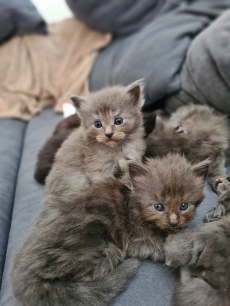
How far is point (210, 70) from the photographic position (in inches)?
76.1

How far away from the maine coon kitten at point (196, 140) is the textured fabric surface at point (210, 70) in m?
0.19

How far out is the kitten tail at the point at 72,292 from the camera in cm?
105

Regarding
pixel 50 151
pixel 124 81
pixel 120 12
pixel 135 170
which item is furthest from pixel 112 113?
pixel 120 12

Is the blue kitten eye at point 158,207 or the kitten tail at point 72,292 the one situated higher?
the blue kitten eye at point 158,207

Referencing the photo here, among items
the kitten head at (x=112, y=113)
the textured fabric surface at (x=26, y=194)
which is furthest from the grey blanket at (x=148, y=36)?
the kitten head at (x=112, y=113)

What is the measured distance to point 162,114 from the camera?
2377 millimetres

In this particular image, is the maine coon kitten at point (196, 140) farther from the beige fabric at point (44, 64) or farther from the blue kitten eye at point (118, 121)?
the beige fabric at point (44, 64)

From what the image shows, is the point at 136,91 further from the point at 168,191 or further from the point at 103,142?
the point at 168,191

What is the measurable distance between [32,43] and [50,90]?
0.50 metres

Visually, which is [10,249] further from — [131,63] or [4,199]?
[131,63]

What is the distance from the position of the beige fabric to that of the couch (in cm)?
15

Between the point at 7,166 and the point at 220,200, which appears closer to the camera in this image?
the point at 220,200

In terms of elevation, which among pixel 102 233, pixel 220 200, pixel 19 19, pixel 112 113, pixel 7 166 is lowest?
pixel 7 166

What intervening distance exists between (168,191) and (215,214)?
0.27 m
